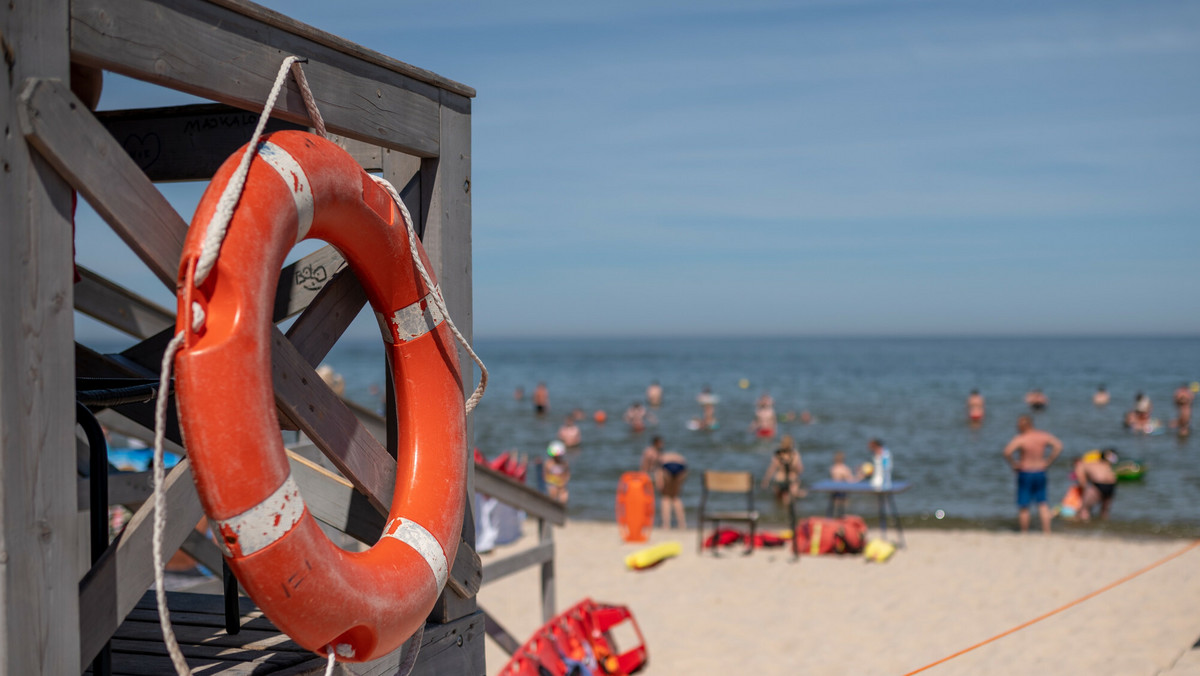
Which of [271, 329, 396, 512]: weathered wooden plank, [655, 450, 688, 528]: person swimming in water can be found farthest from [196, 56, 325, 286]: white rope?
[655, 450, 688, 528]: person swimming in water

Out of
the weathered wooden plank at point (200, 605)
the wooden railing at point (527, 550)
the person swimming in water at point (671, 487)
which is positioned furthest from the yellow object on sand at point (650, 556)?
the weathered wooden plank at point (200, 605)

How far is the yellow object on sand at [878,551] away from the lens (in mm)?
9570

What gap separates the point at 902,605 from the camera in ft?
26.3

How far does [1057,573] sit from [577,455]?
12497mm

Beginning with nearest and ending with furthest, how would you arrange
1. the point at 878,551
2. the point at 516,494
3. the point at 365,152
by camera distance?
the point at 365,152, the point at 516,494, the point at 878,551

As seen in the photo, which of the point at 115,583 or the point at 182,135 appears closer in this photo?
the point at 115,583

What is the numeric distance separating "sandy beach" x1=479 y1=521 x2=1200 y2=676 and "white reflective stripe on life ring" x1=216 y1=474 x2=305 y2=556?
4921mm

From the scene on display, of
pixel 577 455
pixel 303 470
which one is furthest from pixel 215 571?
pixel 577 455

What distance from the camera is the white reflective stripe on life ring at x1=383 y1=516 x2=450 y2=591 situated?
6.88 feet

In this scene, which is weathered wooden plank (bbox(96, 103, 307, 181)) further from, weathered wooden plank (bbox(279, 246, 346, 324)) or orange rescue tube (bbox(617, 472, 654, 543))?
orange rescue tube (bbox(617, 472, 654, 543))

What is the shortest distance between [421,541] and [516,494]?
10.1ft

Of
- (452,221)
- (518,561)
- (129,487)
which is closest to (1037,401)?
(518,561)

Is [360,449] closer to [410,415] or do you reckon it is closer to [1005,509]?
[410,415]

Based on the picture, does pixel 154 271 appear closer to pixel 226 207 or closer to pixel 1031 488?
pixel 226 207
